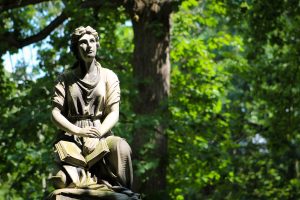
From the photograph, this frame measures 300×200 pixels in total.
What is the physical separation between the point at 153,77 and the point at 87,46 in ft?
24.2

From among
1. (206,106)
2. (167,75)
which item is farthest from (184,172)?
(167,75)

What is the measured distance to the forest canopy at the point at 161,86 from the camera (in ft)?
55.5

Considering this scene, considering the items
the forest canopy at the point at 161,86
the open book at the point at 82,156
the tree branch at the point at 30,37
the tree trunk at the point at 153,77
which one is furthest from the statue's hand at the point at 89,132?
the tree branch at the point at 30,37

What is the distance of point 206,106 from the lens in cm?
2122

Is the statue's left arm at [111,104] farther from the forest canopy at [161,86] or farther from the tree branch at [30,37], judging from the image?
the tree branch at [30,37]

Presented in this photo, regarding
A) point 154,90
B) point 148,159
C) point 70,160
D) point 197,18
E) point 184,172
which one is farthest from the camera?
point 197,18

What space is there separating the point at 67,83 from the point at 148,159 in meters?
6.31

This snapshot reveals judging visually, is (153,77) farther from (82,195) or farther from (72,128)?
(82,195)

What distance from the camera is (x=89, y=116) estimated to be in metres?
10.2

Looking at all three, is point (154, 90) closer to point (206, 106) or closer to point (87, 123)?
point (206, 106)

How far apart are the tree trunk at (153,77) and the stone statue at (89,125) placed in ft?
21.0

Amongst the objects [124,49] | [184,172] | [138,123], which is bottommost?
[184,172]

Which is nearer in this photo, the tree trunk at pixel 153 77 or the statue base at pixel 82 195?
the statue base at pixel 82 195

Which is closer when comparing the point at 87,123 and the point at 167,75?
the point at 87,123
